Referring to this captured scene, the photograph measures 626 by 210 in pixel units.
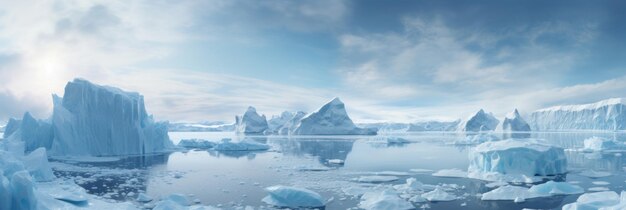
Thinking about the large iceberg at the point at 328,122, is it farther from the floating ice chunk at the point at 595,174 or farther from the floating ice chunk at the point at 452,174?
the floating ice chunk at the point at 595,174

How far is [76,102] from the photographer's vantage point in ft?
101

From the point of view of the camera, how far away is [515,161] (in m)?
18.1

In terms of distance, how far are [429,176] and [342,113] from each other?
68067 mm

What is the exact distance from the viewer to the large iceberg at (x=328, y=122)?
282 ft

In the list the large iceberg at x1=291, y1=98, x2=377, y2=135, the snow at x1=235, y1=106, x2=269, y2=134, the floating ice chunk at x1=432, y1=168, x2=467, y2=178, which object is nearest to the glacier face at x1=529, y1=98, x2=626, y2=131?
the large iceberg at x1=291, y1=98, x2=377, y2=135

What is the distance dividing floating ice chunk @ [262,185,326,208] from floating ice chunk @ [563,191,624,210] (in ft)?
20.8

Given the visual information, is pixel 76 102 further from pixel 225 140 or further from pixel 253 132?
pixel 253 132

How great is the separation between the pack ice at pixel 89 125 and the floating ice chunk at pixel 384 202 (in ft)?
81.1

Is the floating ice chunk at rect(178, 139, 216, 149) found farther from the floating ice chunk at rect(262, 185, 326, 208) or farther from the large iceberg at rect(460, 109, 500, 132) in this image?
the large iceberg at rect(460, 109, 500, 132)

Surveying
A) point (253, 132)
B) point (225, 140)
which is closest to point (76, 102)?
point (225, 140)

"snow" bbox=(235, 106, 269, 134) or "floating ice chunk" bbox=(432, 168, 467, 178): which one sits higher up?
"snow" bbox=(235, 106, 269, 134)

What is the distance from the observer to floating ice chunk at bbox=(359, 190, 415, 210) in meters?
11.5

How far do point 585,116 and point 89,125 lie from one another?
13050 centimetres

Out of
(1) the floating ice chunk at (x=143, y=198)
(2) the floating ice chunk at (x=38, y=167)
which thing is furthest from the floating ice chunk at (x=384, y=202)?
(2) the floating ice chunk at (x=38, y=167)
